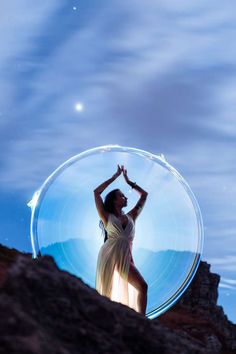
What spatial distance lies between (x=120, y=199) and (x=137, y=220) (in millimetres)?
601

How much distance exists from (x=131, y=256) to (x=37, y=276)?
8.55 m

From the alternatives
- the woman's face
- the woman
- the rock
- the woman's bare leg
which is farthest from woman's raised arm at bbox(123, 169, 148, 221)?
the rock

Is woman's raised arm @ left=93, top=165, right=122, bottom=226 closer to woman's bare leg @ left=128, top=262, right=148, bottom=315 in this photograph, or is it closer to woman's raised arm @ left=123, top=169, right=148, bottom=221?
woman's raised arm @ left=123, top=169, right=148, bottom=221

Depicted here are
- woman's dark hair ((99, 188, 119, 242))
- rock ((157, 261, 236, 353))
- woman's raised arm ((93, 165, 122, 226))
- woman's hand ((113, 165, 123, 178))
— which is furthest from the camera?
rock ((157, 261, 236, 353))

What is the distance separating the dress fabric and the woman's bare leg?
0.08m

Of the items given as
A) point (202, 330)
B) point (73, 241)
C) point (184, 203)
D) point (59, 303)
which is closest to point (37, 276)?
point (59, 303)

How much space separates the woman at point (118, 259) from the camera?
12.4m

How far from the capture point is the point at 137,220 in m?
12.7

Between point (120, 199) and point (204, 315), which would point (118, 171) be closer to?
point (120, 199)

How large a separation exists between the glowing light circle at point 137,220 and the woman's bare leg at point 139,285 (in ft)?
0.48

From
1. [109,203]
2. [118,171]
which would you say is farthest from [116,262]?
[118,171]

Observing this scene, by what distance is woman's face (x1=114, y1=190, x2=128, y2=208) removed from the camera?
12406mm

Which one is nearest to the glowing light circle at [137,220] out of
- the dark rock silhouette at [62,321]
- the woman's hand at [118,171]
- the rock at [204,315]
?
the woman's hand at [118,171]

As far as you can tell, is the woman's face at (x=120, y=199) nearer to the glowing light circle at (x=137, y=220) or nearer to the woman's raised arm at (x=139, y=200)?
the glowing light circle at (x=137, y=220)
